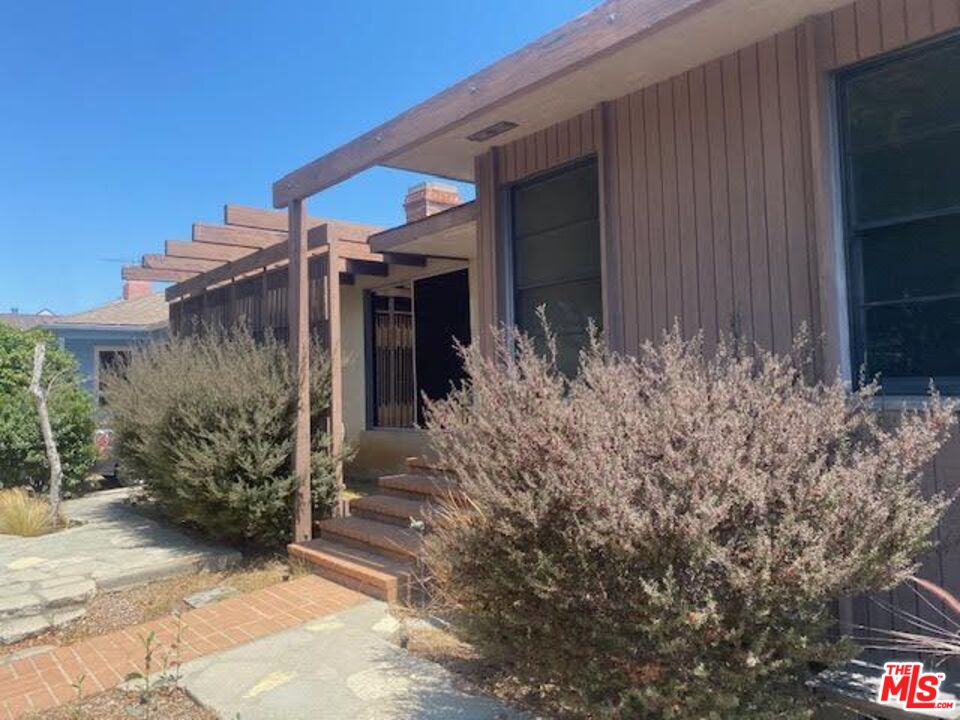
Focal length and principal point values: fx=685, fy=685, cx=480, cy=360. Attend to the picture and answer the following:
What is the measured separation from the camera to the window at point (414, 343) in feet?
27.8

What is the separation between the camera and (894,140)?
328 centimetres

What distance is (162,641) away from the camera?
4.12 m

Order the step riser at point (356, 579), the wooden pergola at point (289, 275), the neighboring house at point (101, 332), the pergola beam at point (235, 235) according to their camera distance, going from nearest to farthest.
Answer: the step riser at point (356, 579)
the wooden pergola at point (289, 275)
the pergola beam at point (235, 235)
the neighboring house at point (101, 332)

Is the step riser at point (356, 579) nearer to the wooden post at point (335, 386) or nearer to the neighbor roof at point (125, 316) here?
the wooden post at point (335, 386)

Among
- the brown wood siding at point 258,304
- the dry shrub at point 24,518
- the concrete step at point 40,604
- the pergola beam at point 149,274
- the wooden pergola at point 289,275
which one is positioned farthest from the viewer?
the pergola beam at point 149,274

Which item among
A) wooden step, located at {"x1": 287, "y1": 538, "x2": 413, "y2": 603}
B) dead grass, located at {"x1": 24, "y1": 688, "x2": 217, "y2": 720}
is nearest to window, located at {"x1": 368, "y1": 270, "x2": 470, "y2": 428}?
wooden step, located at {"x1": 287, "y1": 538, "x2": 413, "y2": 603}

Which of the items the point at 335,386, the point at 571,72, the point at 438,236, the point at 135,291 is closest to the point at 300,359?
the point at 335,386

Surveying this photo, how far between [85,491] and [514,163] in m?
7.93

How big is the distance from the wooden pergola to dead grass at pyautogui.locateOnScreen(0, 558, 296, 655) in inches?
18.3

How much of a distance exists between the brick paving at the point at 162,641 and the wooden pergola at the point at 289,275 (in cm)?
118

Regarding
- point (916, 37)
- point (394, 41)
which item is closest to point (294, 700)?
point (916, 37)

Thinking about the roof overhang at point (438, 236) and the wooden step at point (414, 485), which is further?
the roof overhang at point (438, 236)

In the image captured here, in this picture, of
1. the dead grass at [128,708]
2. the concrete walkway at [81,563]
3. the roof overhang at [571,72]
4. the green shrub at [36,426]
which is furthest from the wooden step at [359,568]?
the green shrub at [36,426]

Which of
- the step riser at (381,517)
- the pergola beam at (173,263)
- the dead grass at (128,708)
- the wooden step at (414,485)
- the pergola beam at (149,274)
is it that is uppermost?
the pergola beam at (173,263)
